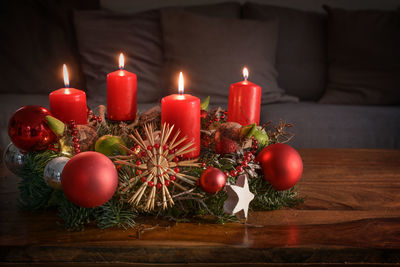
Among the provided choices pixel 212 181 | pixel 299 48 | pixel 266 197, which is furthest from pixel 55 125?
pixel 299 48

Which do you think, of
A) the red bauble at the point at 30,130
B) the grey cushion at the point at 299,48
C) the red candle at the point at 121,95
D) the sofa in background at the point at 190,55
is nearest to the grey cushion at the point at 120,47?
the sofa in background at the point at 190,55

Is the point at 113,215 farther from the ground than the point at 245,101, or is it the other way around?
the point at 245,101

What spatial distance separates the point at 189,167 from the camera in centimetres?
64

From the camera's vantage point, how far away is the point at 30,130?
0.66 m

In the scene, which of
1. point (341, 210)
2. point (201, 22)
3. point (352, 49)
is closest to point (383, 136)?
point (352, 49)

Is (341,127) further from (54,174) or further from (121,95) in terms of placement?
(54,174)

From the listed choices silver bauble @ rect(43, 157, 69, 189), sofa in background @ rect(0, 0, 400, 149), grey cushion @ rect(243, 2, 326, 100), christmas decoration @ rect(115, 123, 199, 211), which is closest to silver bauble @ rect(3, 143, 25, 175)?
silver bauble @ rect(43, 157, 69, 189)

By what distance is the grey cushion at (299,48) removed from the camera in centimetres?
202

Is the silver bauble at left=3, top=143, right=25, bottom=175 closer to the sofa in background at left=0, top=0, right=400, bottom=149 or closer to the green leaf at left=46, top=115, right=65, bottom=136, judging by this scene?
the green leaf at left=46, top=115, right=65, bottom=136

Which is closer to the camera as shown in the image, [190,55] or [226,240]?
[226,240]

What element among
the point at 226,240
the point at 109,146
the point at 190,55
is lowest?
the point at 226,240

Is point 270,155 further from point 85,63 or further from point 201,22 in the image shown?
point 85,63

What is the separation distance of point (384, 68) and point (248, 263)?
1.73 metres

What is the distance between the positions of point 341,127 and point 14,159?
1434 mm
